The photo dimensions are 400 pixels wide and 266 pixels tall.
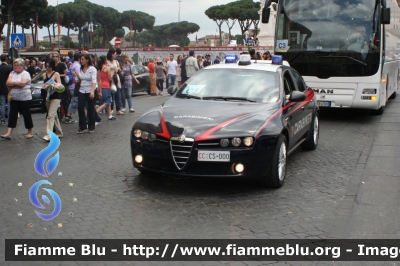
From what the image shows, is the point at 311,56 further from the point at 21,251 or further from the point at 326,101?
the point at 21,251

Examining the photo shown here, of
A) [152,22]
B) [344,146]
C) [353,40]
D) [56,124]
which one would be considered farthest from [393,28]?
[152,22]

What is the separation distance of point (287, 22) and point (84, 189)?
29.4 ft

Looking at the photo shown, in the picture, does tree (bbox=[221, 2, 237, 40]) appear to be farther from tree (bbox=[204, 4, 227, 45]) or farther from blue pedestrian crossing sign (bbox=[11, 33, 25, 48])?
blue pedestrian crossing sign (bbox=[11, 33, 25, 48])

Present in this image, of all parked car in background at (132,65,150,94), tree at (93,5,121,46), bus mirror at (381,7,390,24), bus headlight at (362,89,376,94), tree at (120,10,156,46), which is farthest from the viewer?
tree at (120,10,156,46)

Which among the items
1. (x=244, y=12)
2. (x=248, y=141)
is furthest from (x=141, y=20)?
(x=248, y=141)

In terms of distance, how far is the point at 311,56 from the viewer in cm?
1423

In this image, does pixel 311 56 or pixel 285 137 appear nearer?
pixel 285 137

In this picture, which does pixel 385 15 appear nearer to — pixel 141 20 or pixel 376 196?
pixel 376 196

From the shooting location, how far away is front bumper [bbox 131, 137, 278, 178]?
21.8 ft

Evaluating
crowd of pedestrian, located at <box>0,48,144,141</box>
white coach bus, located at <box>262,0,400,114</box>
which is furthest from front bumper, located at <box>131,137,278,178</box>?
white coach bus, located at <box>262,0,400,114</box>

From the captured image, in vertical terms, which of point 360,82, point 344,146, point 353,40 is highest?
point 353,40

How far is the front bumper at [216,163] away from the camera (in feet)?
21.8

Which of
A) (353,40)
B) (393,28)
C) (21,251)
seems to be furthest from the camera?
(393,28)

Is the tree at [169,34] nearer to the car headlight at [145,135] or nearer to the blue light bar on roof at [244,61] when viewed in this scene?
the blue light bar on roof at [244,61]
